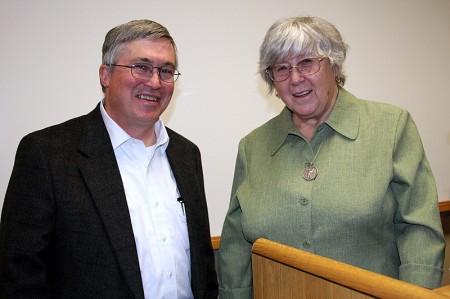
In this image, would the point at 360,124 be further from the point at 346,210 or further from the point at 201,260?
the point at 201,260

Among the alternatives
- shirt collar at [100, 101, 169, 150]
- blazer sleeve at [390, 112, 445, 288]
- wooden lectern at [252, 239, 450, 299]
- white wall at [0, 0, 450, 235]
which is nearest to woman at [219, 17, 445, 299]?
blazer sleeve at [390, 112, 445, 288]

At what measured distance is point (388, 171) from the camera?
1.35m

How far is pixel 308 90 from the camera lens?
1456 millimetres

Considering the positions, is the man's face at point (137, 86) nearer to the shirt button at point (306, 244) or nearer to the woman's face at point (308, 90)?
the woman's face at point (308, 90)

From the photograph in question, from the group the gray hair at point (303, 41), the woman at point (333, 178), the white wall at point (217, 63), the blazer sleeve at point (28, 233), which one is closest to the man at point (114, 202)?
the blazer sleeve at point (28, 233)

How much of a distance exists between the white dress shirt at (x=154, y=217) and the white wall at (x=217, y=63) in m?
0.55

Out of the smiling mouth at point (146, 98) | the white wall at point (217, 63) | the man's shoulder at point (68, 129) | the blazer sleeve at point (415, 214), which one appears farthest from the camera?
the white wall at point (217, 63)

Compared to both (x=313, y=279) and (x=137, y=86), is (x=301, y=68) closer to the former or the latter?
(x=137, y=86)

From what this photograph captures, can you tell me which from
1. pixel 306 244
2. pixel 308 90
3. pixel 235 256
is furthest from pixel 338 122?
pixel 235 256

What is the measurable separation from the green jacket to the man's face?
44 centimetres

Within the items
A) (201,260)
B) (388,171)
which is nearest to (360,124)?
(388,171)

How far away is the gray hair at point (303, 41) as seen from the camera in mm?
1421

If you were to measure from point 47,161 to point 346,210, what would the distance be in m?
0.89

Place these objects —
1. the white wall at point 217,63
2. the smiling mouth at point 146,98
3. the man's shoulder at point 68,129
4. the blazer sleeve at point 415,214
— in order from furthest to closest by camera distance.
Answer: the white wall at point 217,63 < the smiling mouth at point 146,98 < the man's shoulder at point 68,129 < the blazer sleeve at point 415,214
